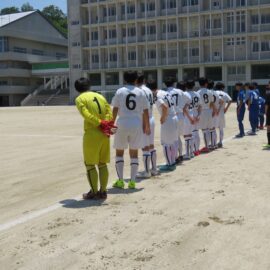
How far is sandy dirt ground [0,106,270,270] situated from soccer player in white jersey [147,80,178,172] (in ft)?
1.54

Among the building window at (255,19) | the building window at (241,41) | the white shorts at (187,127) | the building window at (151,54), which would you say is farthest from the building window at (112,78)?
the white shorts at (187,127)

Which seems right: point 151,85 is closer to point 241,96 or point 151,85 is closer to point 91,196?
point 91,196

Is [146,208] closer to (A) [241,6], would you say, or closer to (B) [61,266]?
(B) [61,266]

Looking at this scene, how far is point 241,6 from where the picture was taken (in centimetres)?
6894

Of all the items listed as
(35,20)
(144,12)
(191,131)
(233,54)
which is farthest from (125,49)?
(191,131)

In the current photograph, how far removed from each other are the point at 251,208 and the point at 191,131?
5424 mm

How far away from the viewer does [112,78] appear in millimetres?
78750

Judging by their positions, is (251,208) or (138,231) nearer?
(138,231)

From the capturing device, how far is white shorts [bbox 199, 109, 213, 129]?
13.3 meters

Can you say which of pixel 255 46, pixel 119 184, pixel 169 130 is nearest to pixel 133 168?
pixel 119 184

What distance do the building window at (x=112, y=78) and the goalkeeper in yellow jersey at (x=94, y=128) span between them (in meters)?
71.0

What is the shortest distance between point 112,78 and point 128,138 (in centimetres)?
7106

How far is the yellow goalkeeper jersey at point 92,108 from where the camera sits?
7266 mm

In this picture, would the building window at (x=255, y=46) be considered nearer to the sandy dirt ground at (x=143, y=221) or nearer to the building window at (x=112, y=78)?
the building window at (x=112, y=78)
